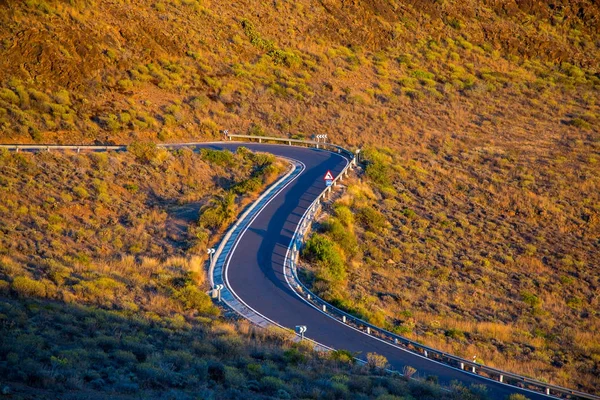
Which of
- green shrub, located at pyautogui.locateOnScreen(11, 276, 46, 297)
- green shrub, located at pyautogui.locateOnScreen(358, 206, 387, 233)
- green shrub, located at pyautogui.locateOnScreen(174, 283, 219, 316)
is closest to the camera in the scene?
green shrub, located at pyautogui.locateOnScreen(11, 276, 46, 297)

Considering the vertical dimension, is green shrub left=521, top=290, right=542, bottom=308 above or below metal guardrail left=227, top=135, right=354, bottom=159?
below

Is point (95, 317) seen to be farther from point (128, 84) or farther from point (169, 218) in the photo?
point (128, 84)

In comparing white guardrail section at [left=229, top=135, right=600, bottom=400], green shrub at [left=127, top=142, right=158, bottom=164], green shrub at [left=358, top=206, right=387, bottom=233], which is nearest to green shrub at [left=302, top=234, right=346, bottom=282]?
white guardrail section at [left=229, top=135, right=600, bottom=400]

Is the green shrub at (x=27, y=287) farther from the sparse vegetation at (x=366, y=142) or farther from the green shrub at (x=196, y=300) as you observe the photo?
the green shrub at (x=196, y=300)

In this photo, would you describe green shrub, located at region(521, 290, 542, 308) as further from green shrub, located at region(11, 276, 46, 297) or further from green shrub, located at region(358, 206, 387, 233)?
green shrub, located at region(11, 276, 46, 297)

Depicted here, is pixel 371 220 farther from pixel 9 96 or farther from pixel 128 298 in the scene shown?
pixel 9 96

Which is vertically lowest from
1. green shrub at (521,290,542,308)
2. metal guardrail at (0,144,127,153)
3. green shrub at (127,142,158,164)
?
metal guardrail at (0,144,127,153)
